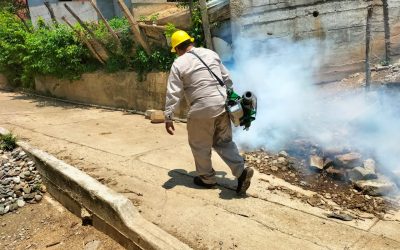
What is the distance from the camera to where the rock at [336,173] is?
4.88m

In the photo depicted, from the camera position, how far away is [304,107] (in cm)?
668

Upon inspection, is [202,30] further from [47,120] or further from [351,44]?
[47,120]

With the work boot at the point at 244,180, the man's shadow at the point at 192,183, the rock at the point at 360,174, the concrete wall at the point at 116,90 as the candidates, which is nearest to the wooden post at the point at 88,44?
the concrete wall at the point at 116,90

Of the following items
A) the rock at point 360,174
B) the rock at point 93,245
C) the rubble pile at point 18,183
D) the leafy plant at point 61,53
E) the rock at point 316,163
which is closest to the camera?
the rock at point 93,245

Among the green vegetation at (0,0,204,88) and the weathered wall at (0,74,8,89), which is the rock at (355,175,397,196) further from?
the weathered wall at (0,74,8,89)

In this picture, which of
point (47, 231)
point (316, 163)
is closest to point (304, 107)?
point (316, 163)

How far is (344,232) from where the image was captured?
359 centimetres

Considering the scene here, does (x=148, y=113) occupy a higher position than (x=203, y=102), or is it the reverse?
(x=203, y=102)

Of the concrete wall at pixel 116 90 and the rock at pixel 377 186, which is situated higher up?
the concrete wall at pixel 116 90

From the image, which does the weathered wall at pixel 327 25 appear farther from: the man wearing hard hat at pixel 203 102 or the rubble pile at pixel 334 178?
the man wearing hard hat at pixel 203 102

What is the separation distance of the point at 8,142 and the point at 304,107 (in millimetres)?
5197

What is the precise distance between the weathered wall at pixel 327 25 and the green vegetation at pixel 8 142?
14.8ft

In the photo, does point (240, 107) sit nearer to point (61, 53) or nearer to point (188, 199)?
point (188, 199)

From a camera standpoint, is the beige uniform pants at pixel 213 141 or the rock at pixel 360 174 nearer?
the beige uniform pants at pixel 213 141
